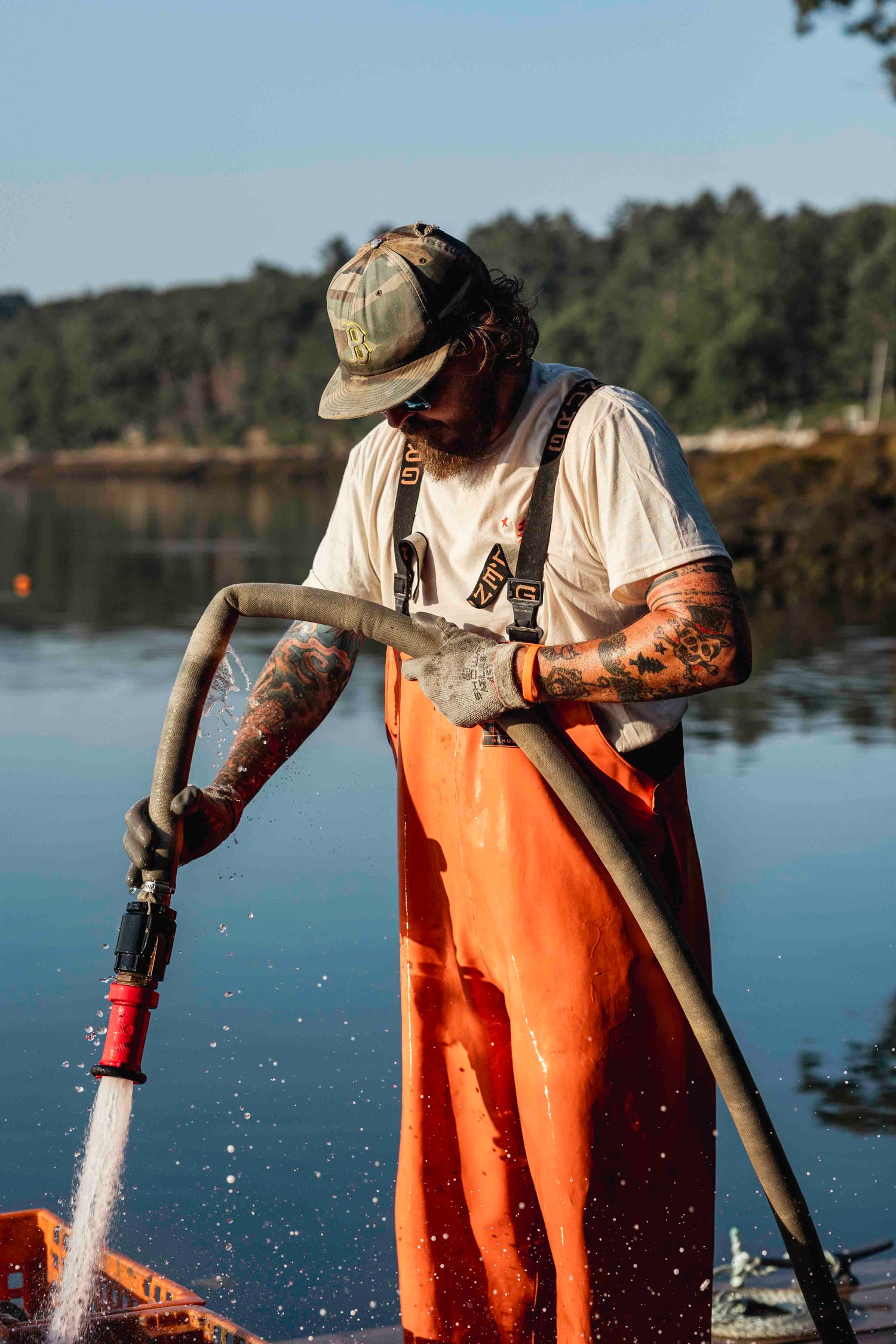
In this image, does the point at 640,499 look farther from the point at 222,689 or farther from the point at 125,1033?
the point at 125,1033

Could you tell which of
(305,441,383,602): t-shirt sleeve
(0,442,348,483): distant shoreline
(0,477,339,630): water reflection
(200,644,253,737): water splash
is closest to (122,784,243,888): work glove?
(200,644,253,737): water splash

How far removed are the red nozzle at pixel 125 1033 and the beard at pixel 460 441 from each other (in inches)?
39.9

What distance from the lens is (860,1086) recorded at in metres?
5.44

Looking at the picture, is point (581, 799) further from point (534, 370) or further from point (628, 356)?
point (628, 356)

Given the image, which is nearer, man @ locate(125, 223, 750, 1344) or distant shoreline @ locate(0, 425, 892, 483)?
man @ locate(125, 223, 750, 1344)

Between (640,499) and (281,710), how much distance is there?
2.81 feet

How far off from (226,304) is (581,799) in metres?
148

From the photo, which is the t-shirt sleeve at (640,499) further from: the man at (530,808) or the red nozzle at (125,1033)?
the red nozzle at (125,1033)

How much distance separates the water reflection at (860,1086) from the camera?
5156 mm

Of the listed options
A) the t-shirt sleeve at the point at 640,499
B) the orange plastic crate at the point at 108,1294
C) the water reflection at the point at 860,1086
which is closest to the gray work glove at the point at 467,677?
the t-shirt sleeve at the point at 640,499

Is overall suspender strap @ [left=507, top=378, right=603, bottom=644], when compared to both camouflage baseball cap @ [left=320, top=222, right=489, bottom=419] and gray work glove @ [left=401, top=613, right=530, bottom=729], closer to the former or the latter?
gray work glove @ [left=401, top=613, right=530, bottom=729]

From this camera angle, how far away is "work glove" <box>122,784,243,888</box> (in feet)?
9.96

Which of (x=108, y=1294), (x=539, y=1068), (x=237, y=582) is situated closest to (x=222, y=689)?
(x=539, y=1068)

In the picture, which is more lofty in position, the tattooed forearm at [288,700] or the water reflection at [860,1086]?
the tattooed forearm at [288,700]
